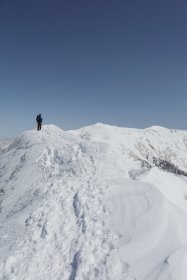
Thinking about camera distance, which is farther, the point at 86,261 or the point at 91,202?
the point at 91,202

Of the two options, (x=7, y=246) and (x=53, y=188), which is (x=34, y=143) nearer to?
(x=53, y=188)

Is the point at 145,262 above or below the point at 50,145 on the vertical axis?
below

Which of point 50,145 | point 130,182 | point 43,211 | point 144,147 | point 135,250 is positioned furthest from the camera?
point 144,147

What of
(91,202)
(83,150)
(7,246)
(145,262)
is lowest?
(7,246)

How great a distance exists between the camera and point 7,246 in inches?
564

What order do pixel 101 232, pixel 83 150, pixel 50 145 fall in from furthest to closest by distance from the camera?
pixel 50 145, pixel 83 150, pixel 101 232

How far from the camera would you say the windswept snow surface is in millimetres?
11242

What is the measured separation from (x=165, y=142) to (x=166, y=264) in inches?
5578

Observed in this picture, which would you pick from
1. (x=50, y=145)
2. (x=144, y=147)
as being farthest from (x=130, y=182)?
(x=144, y=147)

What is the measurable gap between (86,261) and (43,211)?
220 inches

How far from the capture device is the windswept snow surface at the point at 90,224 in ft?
36.9

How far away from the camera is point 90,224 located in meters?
14.6

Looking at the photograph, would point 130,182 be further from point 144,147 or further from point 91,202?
point 144,147

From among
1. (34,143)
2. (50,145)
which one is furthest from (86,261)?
(34,143)
